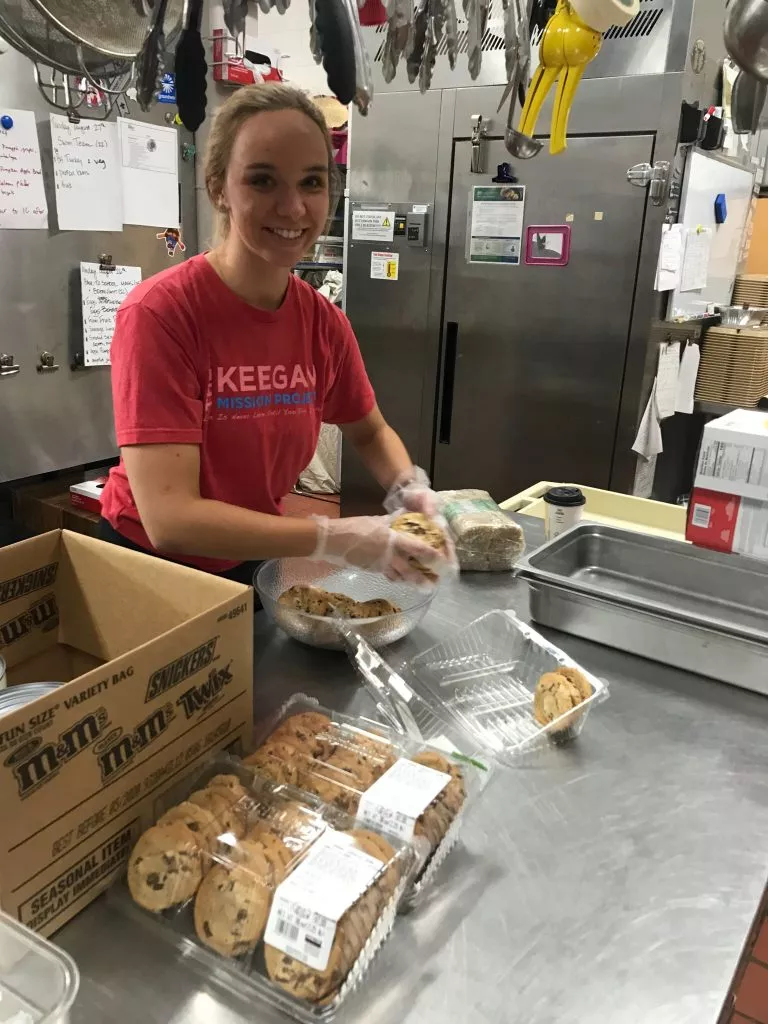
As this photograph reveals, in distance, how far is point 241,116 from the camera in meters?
1.27

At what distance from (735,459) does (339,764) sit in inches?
34.8

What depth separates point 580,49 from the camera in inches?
48.9

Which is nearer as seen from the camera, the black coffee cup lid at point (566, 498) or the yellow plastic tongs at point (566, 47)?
the yellow plastic tongs at point (566, 47)

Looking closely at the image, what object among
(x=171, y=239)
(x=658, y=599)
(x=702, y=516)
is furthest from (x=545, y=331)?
(x=658, y=599)

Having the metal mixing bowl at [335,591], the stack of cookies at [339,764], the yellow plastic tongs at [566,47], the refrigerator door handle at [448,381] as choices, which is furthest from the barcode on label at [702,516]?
the refrigerator door handle at [448,381]

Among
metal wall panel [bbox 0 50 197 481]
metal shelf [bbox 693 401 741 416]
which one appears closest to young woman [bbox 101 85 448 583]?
metal wall panel [bbox 0 50 197 481]

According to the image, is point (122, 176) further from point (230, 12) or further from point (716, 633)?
point (716, 633)

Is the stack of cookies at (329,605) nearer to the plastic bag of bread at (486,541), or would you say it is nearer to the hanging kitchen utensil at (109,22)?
the plastic bag of bread at (486,541)

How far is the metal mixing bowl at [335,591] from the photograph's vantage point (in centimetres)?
118

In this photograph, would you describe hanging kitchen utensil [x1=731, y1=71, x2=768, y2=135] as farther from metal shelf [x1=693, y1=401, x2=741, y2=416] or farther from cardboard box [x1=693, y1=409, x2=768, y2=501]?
metal shelf [x1=693, y1=401, x2=741, y2=416]

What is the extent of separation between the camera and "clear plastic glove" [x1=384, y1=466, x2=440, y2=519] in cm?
145

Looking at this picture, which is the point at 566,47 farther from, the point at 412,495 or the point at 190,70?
the point at 412,495

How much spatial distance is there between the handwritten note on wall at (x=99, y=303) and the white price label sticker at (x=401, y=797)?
89.9 inches

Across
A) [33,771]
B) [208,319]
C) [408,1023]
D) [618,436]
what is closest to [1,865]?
[33,771]
